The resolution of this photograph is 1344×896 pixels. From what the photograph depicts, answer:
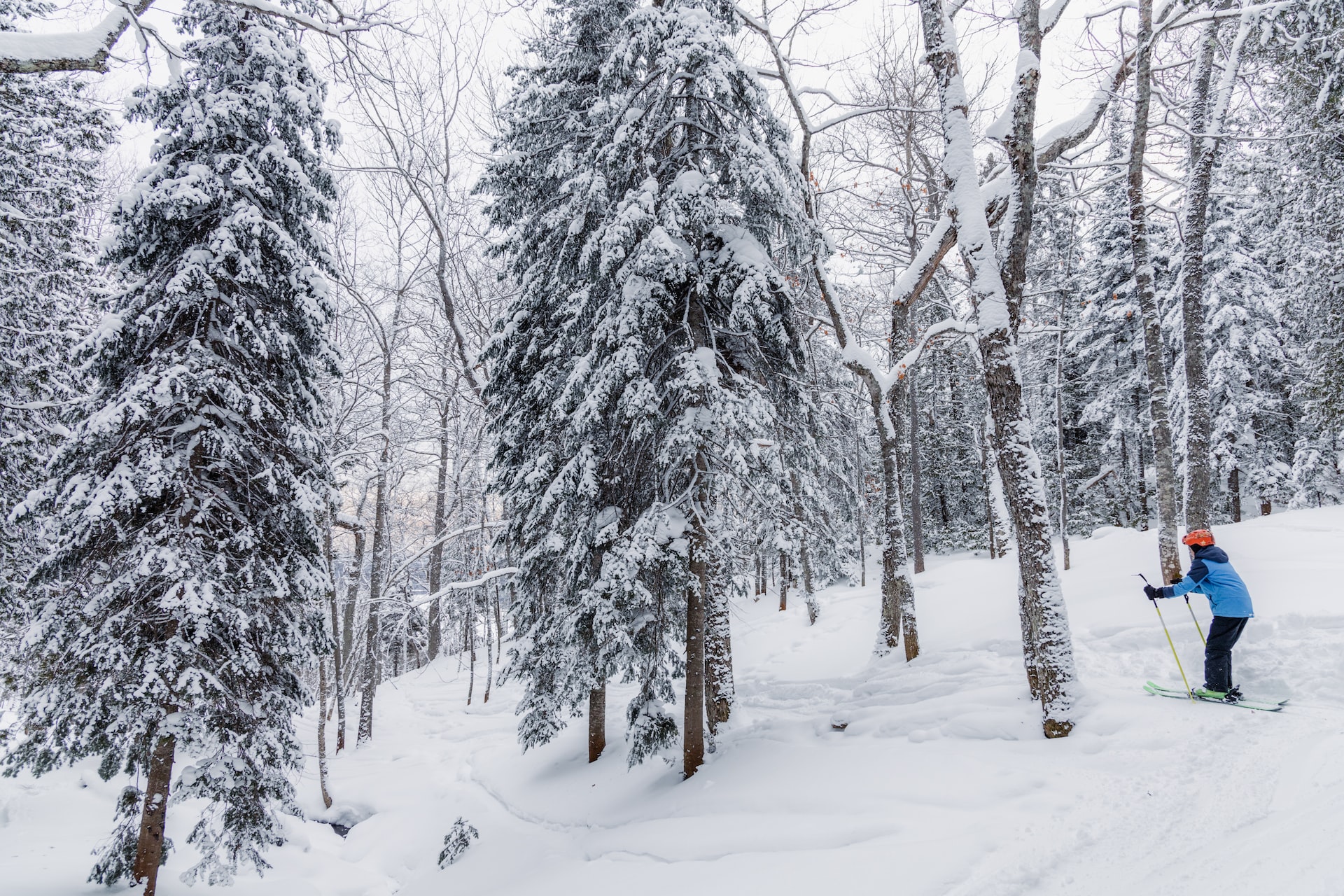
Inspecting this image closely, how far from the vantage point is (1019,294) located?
22.3 ft

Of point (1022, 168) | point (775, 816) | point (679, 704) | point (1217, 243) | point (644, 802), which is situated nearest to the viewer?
point (775, 816)

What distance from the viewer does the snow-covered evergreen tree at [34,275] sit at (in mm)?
9312

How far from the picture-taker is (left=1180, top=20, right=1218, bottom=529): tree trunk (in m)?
9.53

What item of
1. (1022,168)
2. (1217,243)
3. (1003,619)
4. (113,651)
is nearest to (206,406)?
(113,651)

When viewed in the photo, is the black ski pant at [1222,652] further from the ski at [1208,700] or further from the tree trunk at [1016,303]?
the tree trunk at [1016,303]

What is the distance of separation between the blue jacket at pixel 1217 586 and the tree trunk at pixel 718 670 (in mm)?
5486

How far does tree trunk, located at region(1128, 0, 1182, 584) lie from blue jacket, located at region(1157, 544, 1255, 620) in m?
2.60

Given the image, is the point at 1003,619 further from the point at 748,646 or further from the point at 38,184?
the point at 38,184

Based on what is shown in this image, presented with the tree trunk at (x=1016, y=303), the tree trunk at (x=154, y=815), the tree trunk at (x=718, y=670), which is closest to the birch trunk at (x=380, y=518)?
the tree trunk at (x=154, y=815)

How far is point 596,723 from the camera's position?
11.4 m

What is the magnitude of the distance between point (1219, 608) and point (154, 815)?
1215 centimetres

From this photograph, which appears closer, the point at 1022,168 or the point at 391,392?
the point at 1022,168

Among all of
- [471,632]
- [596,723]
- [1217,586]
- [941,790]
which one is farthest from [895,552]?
[471,632]

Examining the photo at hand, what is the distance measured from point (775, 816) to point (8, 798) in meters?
13.0
